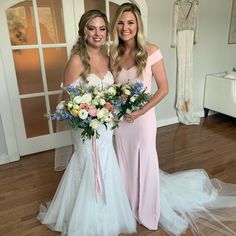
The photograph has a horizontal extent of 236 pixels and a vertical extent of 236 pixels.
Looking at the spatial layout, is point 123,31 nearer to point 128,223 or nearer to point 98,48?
point 98,48

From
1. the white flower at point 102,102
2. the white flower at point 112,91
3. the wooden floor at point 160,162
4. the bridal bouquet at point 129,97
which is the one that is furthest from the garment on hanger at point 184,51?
the white flower at point 102,102

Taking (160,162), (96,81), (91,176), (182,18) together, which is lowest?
(160,162)

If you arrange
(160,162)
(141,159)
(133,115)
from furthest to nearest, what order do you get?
(160,162) < (141,159) < (133,115)

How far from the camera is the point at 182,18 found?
3561mm

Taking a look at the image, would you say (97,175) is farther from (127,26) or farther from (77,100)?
(127,26)

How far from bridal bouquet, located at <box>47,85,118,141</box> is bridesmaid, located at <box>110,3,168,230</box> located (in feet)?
0.97

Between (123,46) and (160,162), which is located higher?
(123,46)

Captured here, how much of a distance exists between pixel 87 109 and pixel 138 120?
51 centimetres

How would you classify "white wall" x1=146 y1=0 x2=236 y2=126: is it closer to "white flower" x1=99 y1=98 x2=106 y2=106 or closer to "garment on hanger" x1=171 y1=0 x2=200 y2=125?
"garment on hanger" x1=171 y1=0 x2=200 y2=125

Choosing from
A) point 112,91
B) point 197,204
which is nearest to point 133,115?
point 112,91

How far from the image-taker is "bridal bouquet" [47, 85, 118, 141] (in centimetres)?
136

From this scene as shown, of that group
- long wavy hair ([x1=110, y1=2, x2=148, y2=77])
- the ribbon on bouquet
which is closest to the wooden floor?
the ribbon on bouquet

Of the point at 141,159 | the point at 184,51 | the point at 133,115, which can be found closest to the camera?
the point at 133,115

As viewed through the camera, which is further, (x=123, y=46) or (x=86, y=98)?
(x=123, y=46)
